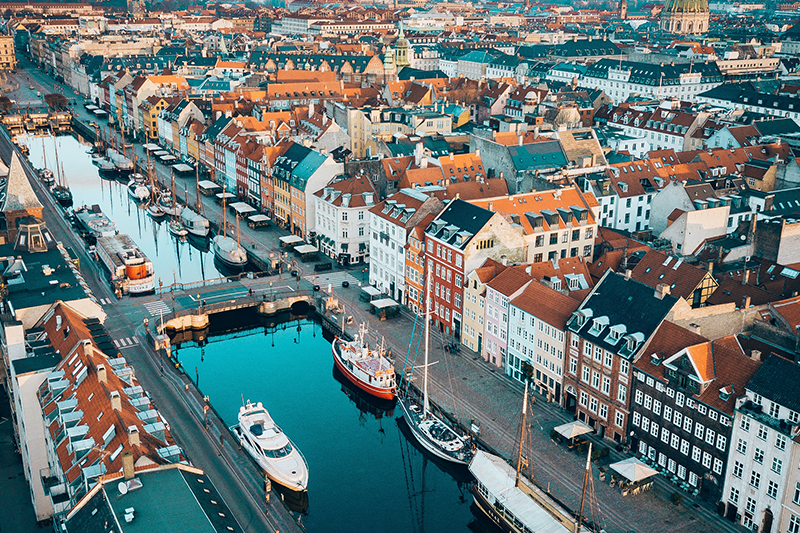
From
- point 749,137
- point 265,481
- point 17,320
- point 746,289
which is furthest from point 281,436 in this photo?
point 749,137

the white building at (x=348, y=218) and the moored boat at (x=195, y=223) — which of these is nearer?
the white building at (x=348, y=218)

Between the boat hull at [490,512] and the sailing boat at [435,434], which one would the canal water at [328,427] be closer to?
the boat hull at [490,512]

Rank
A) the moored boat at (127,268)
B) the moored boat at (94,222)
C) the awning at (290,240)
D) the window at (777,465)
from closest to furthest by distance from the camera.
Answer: the window at (777,465) → the moored boat at (127,268) → the awning at (290,240) → the moored boat at (94,222)

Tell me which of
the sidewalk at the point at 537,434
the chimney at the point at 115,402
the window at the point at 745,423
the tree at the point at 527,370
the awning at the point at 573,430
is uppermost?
the chimney at the point at 115,402

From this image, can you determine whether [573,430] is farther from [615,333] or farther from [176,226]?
[176,226]

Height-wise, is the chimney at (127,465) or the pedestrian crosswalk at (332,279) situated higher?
the chimney at (127,465)

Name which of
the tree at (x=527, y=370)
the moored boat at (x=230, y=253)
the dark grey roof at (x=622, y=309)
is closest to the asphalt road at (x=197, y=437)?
the moored boat at (x=230, y=253)
